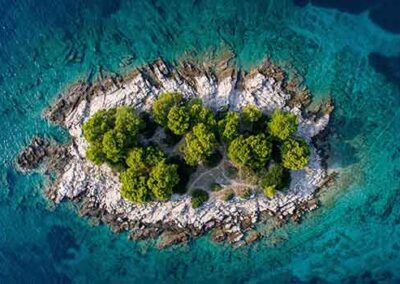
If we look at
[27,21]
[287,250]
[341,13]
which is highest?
[27,21]

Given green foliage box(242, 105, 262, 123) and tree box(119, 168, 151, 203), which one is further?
tree box(119, 168, 151, 203)

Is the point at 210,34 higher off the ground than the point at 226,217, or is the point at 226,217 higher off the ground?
the point at 210,34

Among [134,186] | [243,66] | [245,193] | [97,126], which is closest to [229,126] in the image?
[243,66]

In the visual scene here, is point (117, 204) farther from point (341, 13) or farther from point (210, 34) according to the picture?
point (341, 13)

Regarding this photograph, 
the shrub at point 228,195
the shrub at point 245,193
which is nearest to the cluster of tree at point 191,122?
the shrub at point 228,195

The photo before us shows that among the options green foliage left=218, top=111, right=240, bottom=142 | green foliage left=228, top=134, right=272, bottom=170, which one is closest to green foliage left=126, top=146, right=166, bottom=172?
green foliage left=218, top=111, right=240, bottom=142

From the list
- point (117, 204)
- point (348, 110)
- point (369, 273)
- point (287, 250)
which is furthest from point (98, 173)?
point (369, 273)

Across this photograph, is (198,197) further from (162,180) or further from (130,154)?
(130,154)

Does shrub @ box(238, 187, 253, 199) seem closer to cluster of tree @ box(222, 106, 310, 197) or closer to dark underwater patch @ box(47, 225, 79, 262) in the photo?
cluster of tree @ box(222, 106, 310, 197)
